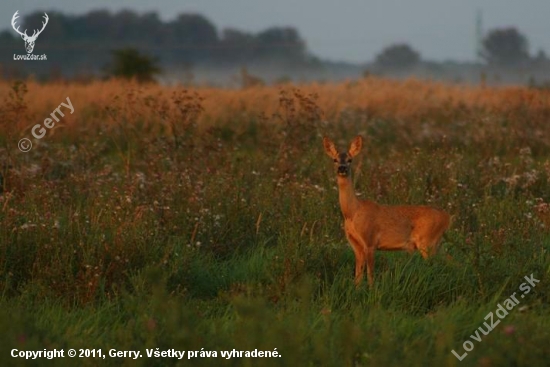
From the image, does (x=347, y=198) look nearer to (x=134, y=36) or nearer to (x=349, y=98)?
(x=349, y=98)

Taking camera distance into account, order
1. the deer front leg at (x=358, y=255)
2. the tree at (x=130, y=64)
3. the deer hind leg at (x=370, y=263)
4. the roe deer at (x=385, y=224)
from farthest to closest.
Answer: the tree at (x=130, y=64)
the roe deer at (x=385, y=224)
the deer front leg at (x=358, y=255)
the deer hind leg at (x=370, y=263)

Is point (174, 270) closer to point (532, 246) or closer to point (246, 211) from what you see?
point (246, 211)

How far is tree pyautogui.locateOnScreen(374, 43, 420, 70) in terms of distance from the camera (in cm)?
7481

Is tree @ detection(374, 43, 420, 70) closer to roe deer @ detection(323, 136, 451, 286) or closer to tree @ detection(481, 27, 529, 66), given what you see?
tree @ detection(481, 27, 529, 66)

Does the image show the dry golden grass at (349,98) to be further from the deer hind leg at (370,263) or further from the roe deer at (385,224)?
the deer hind leg at (370,263)

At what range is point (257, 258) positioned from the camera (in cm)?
890

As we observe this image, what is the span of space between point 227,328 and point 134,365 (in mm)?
1059

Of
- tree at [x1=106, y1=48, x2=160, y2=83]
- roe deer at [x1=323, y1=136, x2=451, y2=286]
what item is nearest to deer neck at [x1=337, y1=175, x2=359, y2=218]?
roe deer at [x1=323, y1=136, x2=451, y2=286]

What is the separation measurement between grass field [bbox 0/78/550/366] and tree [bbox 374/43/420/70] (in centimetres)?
6050

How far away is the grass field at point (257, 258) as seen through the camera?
6.44m

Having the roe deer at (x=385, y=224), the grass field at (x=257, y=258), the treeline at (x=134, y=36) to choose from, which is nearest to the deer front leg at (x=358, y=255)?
the roe deer at (x=385, y=224)

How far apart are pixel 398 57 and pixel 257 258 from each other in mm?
68771

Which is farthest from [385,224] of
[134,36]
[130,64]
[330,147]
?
[134,36]

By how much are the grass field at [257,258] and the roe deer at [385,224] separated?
0.20m
